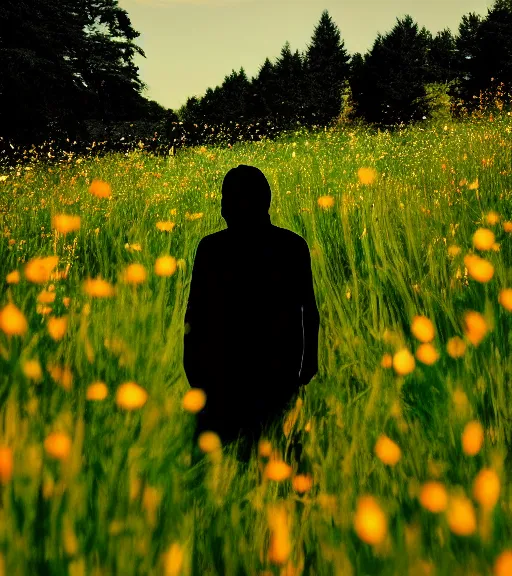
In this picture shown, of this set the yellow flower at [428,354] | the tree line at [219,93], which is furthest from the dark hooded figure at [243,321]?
the tree line at [219,93]

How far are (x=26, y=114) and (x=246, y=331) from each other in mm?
17861

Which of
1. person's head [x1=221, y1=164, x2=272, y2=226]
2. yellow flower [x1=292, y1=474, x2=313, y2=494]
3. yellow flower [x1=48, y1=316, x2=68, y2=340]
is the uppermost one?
person's head [x1=221, y1=164, x2=272, y2=226]

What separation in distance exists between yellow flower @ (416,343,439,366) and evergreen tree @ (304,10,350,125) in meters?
33.4

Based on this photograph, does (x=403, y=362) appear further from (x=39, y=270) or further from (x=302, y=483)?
(x=39, y=270)

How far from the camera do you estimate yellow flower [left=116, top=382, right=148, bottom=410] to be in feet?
4.12

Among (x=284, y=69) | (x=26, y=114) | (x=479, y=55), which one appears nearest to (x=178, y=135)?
(x=26, y=114)

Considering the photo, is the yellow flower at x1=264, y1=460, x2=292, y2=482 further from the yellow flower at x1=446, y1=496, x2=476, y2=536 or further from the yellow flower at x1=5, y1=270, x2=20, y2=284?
the yellow flower at x1=5, y1=270, x2=20, y2=284

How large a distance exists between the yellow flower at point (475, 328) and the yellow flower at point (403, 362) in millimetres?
187

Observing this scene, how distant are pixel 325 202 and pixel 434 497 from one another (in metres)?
→ 2.09

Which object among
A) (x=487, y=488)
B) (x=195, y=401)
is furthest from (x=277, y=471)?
(x=487, y=488)

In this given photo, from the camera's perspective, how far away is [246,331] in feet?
4.11

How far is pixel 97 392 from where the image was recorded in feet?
4.17

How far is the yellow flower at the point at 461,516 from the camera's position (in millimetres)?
845

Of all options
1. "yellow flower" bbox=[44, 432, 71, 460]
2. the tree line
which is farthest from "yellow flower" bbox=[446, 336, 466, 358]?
the tree line
